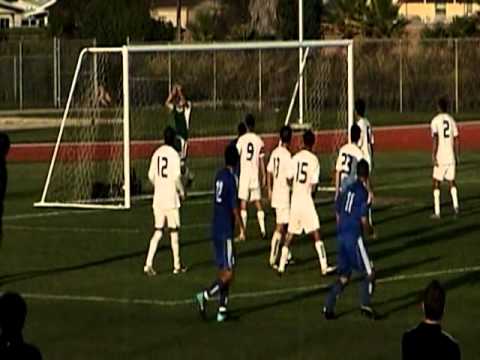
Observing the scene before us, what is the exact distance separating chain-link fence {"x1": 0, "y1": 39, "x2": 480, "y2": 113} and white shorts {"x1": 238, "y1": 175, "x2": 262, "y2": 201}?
26.2m

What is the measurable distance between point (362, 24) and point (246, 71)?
55.3 feet

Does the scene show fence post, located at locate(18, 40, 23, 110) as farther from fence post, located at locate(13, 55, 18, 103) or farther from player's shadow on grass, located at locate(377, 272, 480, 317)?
player's shadow on grass, located at locate(377, 272, 480, 317)

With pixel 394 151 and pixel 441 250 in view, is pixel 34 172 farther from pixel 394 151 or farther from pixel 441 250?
pixel 441 250

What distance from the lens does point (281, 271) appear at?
22.3 metres

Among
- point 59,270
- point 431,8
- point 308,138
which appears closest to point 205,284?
point 308,138

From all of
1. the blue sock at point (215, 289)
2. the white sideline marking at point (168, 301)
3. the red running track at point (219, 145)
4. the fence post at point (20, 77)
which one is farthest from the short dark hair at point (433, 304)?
the fence post at point (20, 77)

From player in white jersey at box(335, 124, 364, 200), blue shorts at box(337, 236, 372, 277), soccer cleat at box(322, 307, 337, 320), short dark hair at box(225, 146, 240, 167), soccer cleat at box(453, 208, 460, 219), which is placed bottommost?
soccer cleat at box(322, 307, 337, 320)

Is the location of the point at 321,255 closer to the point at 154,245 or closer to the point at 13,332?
the point at 154,245

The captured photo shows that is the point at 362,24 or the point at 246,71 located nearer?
the point at 246,71

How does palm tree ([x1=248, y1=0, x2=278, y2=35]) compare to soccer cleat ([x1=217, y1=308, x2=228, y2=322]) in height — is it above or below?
above

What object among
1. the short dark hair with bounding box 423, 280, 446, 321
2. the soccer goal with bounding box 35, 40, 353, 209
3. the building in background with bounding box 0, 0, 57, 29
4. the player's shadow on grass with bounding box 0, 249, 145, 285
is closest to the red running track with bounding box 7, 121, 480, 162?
the soccer goal with bounding box 35, 40, 353, 209

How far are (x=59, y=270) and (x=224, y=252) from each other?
5583 mm

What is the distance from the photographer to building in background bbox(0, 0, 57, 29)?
87.5m

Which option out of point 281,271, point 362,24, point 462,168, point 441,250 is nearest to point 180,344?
point 281,271
